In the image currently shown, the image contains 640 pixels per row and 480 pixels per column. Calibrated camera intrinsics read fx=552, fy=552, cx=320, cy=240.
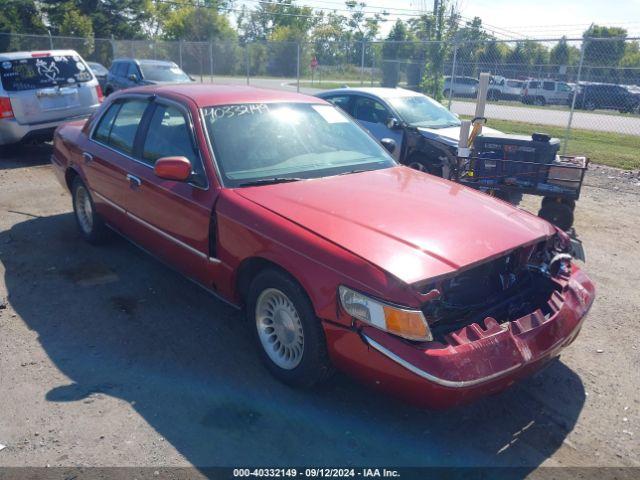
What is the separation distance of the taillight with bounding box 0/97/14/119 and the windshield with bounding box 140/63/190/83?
22.2 ft

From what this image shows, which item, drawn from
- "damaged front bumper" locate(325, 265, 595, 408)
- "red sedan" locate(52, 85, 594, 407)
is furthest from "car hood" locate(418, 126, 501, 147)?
"damaged front bumper" locate(325, 265, 595, 408)

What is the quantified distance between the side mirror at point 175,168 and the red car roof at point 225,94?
0.68m

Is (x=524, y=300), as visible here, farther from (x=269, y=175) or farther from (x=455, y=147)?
(x=455, y=147)

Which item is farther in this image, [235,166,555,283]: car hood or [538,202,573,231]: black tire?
[538,202,573,231]: black tire

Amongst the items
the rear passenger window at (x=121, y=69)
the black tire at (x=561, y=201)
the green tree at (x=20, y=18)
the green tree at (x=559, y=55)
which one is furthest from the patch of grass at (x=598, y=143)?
the green tree at (x=20, y=18)

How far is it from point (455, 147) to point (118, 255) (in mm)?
4637

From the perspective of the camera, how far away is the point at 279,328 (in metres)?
3.42

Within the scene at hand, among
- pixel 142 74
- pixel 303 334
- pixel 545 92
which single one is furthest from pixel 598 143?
pixel 303 334

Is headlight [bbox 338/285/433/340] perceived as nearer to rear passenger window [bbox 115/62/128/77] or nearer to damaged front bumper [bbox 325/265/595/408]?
damaged front bumper [bbox 325/265/595/408]

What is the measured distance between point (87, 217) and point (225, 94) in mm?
2350

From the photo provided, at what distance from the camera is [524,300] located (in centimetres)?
329

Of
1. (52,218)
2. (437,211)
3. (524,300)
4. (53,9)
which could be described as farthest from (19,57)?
(53,9)

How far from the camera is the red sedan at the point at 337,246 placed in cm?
277

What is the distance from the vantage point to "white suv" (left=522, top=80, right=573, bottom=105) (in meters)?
16.2
